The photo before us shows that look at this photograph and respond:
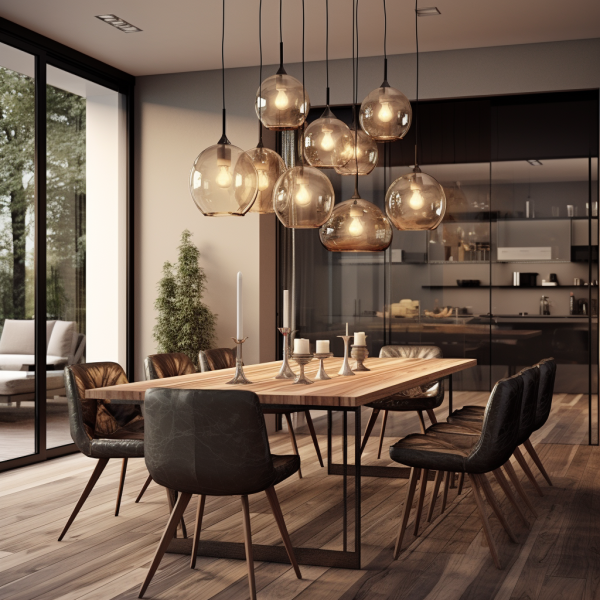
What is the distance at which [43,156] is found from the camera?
241 inches

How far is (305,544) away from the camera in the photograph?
3881mm

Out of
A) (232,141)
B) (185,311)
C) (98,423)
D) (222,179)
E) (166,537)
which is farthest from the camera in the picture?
(232,141)

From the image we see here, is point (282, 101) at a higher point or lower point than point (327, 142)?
higher

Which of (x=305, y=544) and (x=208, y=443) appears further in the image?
(x=305, y=544)

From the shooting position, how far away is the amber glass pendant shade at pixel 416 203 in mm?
4258

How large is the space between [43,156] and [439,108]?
325 cm

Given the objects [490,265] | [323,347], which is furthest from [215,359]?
[490,265]

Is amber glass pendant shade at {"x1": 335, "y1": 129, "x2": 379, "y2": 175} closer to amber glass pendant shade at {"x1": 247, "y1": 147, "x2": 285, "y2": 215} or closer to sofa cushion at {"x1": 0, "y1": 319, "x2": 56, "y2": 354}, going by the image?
amber glass pendant shade at {"x1": 247, "y1": 147, "x2": 285, "y2": 215}

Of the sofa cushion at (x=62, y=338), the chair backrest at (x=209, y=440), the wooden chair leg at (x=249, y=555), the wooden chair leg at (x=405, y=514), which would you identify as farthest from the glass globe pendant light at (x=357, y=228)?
the sofa cushion at (x=62, y=338)

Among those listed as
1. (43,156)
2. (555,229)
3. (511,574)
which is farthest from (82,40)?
(511,574)

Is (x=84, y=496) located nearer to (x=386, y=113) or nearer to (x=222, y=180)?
(x=222, y=180)

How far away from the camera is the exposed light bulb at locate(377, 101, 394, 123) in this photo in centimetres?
414

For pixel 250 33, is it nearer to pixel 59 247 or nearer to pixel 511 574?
pixel 59 247

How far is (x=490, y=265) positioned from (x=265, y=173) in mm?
3178
